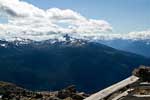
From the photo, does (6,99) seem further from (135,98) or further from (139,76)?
(135,98)

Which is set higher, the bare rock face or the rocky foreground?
the bare rock face

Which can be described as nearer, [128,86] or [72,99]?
[128,86]

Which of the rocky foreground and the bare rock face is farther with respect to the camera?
the rocky foreground

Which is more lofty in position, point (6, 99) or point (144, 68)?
point (144, 68)

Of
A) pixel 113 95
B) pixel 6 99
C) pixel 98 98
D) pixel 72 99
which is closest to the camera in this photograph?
pixel 98 98

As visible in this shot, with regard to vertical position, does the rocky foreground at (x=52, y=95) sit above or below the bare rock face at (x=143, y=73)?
below

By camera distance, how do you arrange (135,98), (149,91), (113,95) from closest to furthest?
(135,98) → (113,95) → (149,91)

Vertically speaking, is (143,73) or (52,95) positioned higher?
(143,73)

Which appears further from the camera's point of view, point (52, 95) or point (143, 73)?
point (52, 95)

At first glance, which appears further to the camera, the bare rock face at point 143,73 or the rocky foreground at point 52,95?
the rocky foreground at point 52,95

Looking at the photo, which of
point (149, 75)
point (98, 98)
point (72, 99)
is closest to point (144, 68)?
point (149, 75)

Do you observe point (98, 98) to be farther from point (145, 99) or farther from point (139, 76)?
→ point (139, 76)
